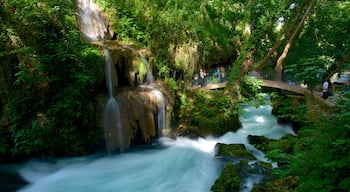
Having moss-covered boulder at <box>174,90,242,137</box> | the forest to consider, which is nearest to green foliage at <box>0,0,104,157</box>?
the forest

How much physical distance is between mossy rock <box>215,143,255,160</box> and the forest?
50.3 inches

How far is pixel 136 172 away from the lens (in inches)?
295

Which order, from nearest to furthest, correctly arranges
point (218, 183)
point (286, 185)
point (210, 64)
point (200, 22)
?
point (286, 185), point (218, 183), point (200, 22), point (210, 64)

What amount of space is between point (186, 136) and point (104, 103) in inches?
137

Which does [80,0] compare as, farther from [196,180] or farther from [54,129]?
[196,180]

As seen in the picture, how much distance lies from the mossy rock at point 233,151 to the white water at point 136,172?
1.02 feet

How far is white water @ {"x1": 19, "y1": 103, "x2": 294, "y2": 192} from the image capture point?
21.8 feet

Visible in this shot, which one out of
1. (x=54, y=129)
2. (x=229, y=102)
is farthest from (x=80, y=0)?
(x=229, y=102)

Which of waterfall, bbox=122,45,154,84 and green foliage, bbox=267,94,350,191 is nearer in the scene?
green foliage, bbox=267,94,350,191

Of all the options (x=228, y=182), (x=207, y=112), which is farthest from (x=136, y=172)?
(x=207, y=112)

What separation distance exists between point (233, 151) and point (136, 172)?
119 inches

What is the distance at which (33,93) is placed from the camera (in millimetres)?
7332

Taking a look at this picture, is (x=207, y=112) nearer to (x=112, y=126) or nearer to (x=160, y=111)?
(x=160, y=111)

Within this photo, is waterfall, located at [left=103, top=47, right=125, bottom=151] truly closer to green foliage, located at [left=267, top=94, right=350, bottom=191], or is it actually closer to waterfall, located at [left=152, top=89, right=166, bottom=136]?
waterfall, located at [left=152, top=89, right=166, bottom=136]
